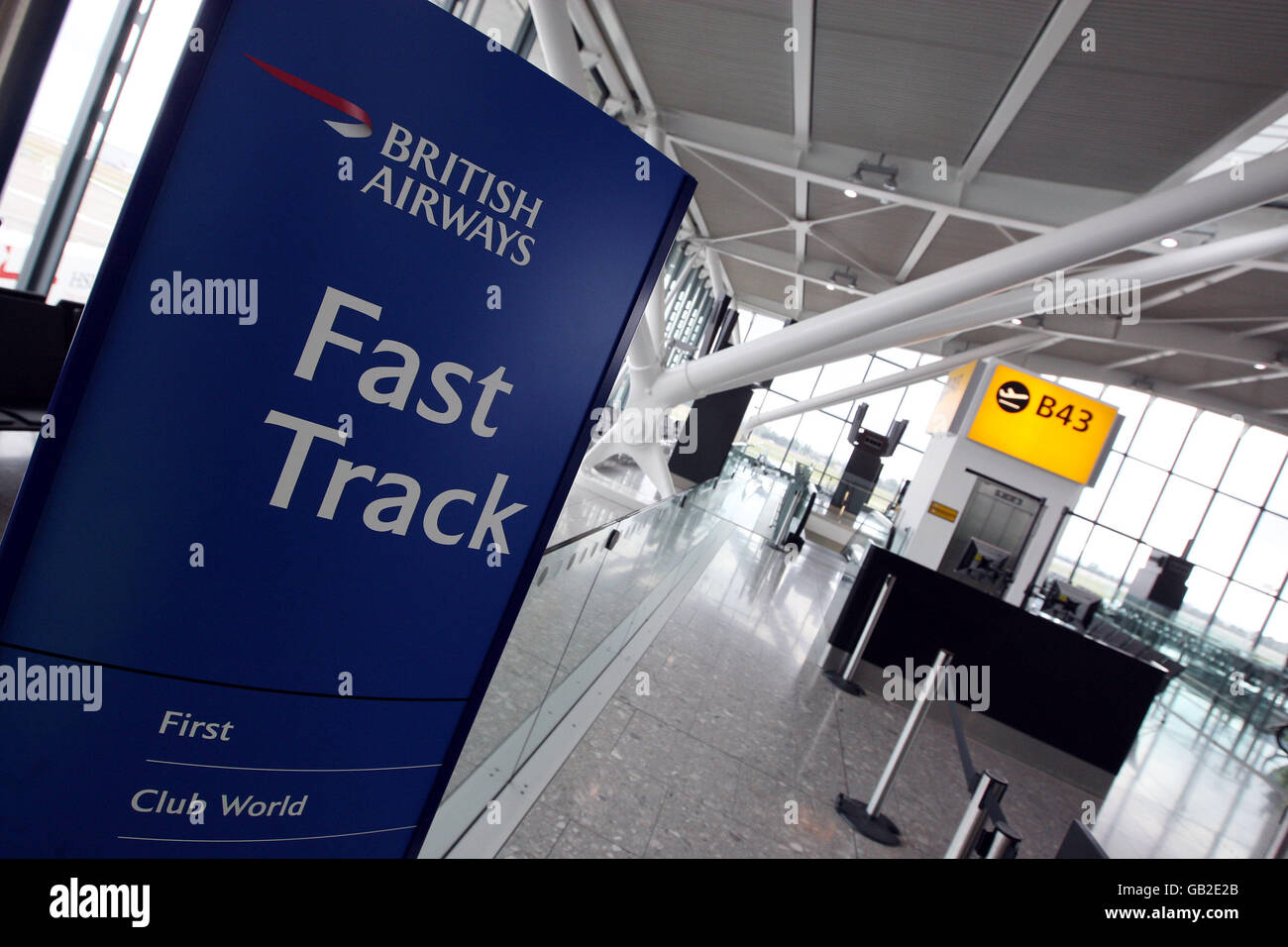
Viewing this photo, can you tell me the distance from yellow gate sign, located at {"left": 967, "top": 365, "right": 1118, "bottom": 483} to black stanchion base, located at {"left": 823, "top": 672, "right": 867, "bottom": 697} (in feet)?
36.9

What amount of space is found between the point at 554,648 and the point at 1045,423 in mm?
16073

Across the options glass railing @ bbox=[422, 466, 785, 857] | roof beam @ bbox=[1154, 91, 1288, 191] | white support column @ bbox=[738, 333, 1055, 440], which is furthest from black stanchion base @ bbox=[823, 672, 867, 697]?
white support column @ bbox=[738, 333, 1055, 440]

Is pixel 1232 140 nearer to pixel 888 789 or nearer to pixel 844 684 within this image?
pixel 844 684

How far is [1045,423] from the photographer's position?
1622 cm

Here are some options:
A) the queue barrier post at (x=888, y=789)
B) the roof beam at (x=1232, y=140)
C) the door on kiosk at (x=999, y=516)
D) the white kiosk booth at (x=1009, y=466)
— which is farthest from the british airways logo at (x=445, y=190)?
the door on kiosk at (x=999, y=516)

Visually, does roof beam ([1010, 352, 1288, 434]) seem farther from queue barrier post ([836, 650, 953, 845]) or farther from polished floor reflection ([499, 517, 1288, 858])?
queue barrier post ([836, 650, 953, 845])

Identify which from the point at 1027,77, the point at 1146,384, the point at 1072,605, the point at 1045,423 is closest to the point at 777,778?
the point at 1027,77

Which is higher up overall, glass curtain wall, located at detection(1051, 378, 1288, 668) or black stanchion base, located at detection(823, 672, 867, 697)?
glass curtain wall, located at detection(1051, 378, 1288, 668)

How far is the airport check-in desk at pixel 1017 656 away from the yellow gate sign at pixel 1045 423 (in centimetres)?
980

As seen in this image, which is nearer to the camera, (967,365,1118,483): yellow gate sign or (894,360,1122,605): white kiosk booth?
(967,365,1118,483): yellow gate sign

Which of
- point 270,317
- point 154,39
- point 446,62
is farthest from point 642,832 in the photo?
point 154,39

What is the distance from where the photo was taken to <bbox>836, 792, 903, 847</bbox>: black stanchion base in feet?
14.9

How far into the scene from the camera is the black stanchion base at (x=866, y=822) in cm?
454
